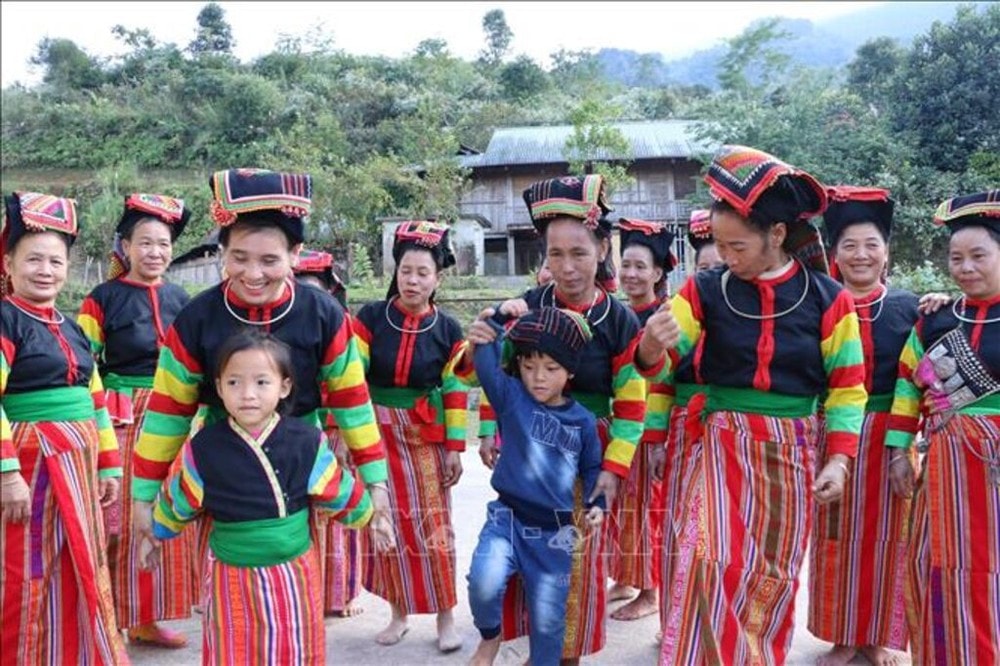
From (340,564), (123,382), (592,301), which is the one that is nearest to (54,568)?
(123,382)

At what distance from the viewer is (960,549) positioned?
3154mm

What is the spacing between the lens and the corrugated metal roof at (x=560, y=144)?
17328 mm

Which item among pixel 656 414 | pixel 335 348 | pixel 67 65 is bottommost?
pixel 656 414

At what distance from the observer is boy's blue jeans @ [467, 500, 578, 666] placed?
3314 mm

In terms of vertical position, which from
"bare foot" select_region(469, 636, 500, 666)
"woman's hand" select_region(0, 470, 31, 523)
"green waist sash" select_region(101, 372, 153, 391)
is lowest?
"bare foot" select_region(469, 636, 500, 666)

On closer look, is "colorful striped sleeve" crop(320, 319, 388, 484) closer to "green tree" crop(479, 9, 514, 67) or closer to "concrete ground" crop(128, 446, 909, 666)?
"concrete ground" crop(128, 446, 909, 666)

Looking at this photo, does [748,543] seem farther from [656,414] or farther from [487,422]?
[487,422]

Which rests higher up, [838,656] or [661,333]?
[661,333]

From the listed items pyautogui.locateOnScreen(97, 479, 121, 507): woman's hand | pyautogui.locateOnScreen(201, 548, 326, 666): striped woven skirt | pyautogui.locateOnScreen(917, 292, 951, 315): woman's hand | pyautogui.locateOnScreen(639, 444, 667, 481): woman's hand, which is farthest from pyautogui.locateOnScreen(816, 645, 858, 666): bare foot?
pyautogui.locateOnScreen(97, 479, 121, 507): woman's hand

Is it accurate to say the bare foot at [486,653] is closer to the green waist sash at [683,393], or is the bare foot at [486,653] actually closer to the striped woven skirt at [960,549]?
the green waist sash at [683,393]

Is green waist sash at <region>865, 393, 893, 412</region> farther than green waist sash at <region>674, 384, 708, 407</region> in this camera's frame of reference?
No

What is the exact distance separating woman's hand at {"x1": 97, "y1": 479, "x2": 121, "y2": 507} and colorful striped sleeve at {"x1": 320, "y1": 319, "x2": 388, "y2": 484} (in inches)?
45.3

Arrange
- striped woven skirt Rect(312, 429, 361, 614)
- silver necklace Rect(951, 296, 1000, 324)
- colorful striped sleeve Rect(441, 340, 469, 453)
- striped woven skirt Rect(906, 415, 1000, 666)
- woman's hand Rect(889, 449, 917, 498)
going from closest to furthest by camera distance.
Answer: striped woven skirt Rect(906, 415, 1000, 666) → silver necklace Rect(951, 296, 1000, 324) → woman's hand Rect(889, 449, 917, 498) → colorful striped sleeve Rect(441, 340, 469, 453) → striped woven skirt Rect(312, 429, 361, 614)

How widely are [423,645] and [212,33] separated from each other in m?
48.7
